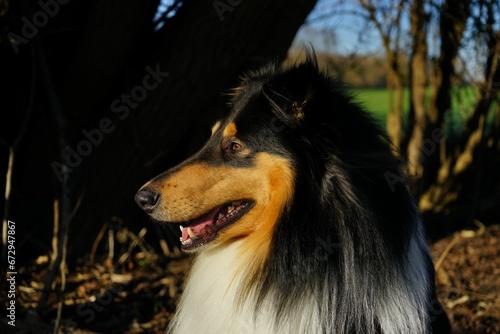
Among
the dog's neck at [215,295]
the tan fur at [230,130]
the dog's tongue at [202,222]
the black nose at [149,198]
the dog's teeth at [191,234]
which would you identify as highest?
the tan fur at [230,130]

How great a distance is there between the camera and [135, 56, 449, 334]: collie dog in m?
2.95

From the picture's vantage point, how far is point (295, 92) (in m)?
3.04

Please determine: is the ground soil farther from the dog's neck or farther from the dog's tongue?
the dog's tongue

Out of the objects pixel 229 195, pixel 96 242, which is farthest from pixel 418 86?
pixel 229 195

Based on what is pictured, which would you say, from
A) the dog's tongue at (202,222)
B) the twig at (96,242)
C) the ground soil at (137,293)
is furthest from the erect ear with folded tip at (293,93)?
the twig at (96,242)

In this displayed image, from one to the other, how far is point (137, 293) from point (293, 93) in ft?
9.68

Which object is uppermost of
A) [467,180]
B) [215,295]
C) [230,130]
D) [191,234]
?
[230,130]

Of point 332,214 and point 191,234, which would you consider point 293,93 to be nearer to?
point 332,214

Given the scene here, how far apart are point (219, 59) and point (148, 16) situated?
84 centimetres

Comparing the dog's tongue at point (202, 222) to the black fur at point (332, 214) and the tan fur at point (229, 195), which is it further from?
the black fur at point (332, 214)

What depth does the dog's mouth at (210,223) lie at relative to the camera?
3213mm

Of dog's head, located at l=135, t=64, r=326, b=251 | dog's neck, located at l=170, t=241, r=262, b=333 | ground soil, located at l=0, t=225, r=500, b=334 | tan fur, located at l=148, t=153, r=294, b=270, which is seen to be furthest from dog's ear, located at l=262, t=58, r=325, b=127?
ground soil, located at l=0, t=225, r=500, b=334

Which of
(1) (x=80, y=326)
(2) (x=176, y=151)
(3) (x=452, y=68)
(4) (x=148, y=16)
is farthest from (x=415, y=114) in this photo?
(1) (x=80, y=326)

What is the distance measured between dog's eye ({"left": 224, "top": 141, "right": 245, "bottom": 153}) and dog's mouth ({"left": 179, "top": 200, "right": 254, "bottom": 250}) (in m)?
0.26
